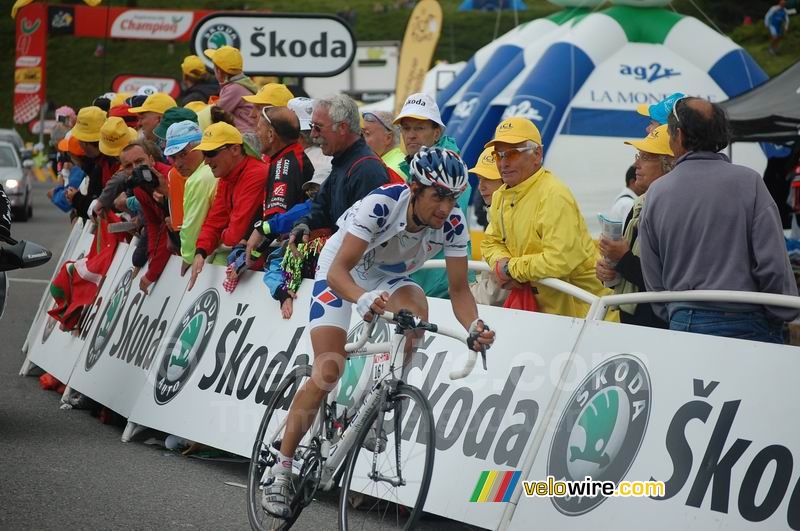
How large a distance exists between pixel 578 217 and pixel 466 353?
1174mm

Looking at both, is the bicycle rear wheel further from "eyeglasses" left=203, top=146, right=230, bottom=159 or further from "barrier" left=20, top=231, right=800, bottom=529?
"eyeglasses" left=203, top=146, right=230, bottom=159

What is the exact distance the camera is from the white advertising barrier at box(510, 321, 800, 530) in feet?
15.8

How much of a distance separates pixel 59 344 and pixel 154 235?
207cm

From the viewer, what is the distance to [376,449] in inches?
211

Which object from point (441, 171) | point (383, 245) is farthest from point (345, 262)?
point (441, 171)

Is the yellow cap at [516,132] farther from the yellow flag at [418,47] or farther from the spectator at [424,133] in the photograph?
the yellow flag at [418,47]

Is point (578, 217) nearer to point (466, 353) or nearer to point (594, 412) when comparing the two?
point (466, 353)

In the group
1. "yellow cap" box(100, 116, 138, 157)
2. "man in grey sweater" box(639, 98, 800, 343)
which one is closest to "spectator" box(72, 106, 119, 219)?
"yellow cap" box(100, 116, 138, 157)

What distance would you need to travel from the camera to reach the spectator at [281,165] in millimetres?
7828

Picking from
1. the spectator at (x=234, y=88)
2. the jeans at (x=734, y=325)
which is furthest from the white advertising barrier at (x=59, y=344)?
the jeans at (x=734, y=325)

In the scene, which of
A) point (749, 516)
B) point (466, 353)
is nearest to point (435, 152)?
point (466, 353)

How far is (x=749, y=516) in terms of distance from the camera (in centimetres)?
475

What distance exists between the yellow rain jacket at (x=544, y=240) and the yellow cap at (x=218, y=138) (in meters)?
2.05

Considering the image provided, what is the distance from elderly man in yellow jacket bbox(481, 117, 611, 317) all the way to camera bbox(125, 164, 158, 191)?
3.18 m
